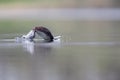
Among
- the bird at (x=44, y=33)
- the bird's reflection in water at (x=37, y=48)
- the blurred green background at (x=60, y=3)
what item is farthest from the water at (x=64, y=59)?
the blurred green background at (x=60, y=3)

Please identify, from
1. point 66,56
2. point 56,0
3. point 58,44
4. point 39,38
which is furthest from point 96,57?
point 56,0

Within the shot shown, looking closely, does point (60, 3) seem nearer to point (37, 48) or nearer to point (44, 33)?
point (44, 33)

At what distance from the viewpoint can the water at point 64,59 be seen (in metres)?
5.82

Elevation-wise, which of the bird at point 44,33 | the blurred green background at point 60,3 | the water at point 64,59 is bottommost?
the water at point 64,59

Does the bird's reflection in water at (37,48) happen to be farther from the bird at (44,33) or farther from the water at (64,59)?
the bird at (44,33)

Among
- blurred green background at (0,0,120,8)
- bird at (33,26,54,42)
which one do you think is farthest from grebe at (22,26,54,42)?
blurred green background at (0,0,120,8)

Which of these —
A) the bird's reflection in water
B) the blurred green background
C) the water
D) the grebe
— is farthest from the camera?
the blurred green background

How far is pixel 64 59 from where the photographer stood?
7043 mm

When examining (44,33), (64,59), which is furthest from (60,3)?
(64,59)

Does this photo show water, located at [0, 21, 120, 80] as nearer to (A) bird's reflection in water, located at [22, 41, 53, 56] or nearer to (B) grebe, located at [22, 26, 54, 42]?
(A) bird's reflection in water, located at [22, 41, 53, 56]

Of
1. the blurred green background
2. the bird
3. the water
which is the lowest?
the water

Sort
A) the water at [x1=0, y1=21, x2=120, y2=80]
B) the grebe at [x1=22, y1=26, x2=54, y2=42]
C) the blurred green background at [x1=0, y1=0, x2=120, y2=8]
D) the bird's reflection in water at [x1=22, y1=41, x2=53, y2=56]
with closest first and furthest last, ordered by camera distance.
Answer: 1. the water at [x1=0, y1=21, x2=120, y2=80]
2. the bird's reflection in water at [x1=22, y1=41, x2=53, y2=56]
3. the grebe at [x1=22, y1=26, x2=54, y2=42]
4. the blurred green background at [x1=0, y1=0, x2=120, y2=8]

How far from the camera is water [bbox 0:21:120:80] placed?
5816 mm

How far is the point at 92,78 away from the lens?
5.57 m
